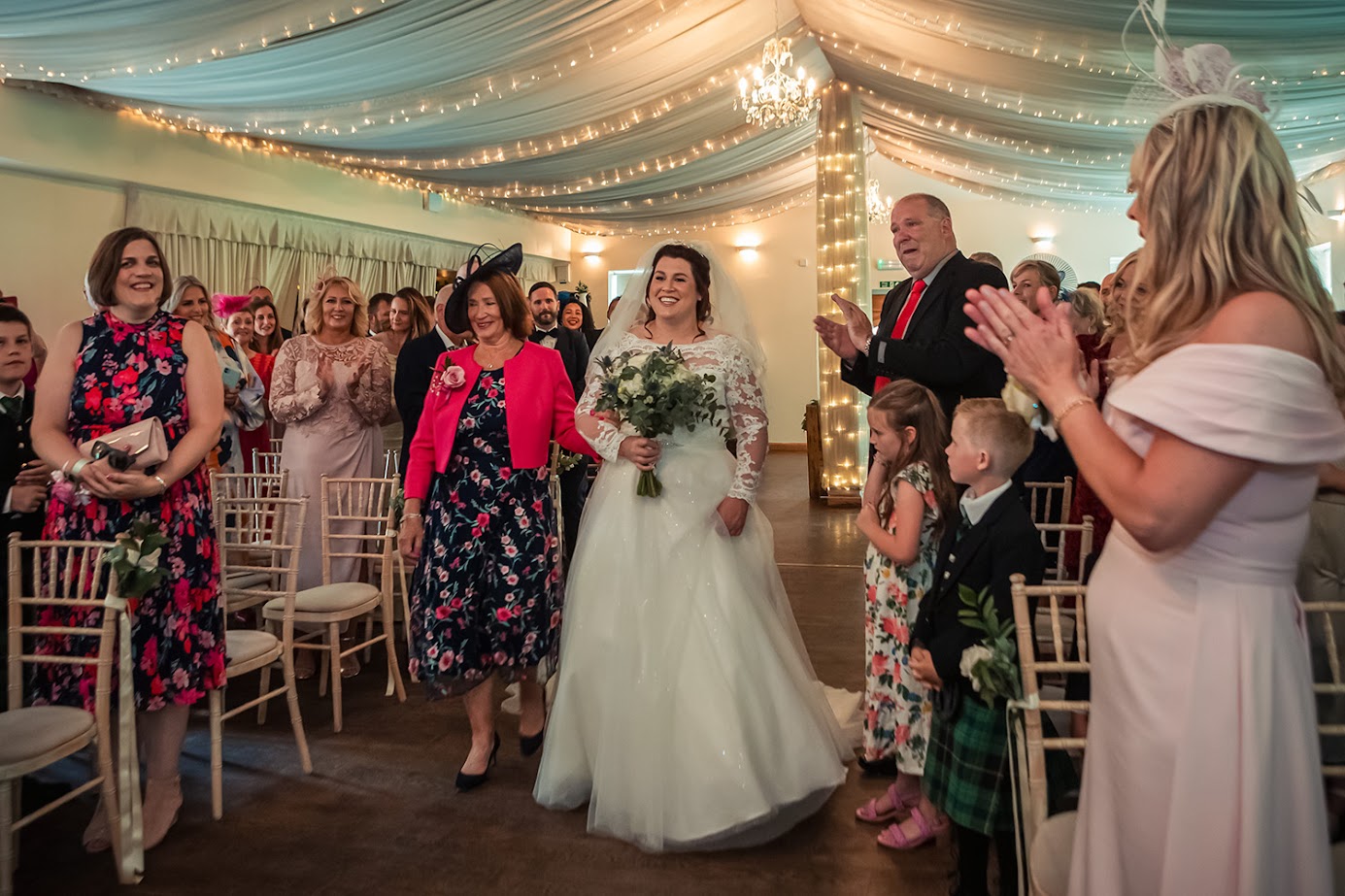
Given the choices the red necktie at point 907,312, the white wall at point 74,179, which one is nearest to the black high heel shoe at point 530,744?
the red necktie at point 907,312

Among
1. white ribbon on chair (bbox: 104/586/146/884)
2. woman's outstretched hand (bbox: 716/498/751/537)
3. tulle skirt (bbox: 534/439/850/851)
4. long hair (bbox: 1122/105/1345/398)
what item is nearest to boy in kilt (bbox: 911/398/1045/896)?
tulle skirt (bbox: 534/439/850/851)

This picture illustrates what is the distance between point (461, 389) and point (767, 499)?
727cm

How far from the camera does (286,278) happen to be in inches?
411

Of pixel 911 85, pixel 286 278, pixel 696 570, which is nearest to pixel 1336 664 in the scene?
pixel 696 570

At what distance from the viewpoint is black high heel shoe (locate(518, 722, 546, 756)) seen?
3705mm

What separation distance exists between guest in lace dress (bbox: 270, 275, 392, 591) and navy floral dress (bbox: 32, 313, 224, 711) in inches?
68.3

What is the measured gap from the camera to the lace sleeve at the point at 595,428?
10.5 ft

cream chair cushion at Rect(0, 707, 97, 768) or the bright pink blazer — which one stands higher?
the bright pink blazer

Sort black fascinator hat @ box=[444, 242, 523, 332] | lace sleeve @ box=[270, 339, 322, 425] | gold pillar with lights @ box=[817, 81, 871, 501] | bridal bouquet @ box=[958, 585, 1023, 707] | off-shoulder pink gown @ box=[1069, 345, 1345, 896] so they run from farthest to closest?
gold pillar with lights @ box=[817, 81, 871, 501] → lace sleeve @ box=[270, 339, 322, 425] → black fascinator hat @ box=[444, 242, 523, 332] → bridal bouquet @ box=[958, 585, 1023, 707] → off-shoulder pink gown @ box=[1069, 345, 1345, 896]

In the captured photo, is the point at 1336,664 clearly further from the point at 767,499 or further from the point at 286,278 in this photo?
the point at 286,278

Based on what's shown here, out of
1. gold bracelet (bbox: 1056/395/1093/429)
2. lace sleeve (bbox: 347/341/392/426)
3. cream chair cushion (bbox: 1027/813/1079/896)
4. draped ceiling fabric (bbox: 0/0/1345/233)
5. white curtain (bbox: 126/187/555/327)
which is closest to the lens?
gold bracelet (bbox: 1056/395/1093/429)

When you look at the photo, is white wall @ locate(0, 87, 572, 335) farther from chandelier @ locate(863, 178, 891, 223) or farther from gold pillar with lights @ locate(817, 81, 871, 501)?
chandelier @ locate(863, 178, 891, 223)

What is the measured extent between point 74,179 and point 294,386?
4937 mm

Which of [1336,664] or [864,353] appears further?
[864,353]
